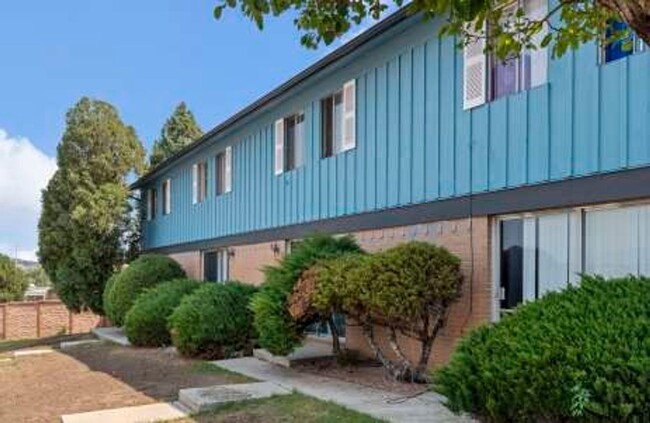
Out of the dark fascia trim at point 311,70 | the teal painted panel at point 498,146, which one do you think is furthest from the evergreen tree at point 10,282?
the teal painted panel at point 498,146

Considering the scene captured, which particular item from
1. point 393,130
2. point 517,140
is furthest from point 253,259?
point 517,140

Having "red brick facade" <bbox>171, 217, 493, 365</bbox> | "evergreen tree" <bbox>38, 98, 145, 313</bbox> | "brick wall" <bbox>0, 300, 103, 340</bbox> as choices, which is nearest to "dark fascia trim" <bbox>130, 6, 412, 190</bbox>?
"red brick facade" <bbox>171, 217, 493, 365</bbox>

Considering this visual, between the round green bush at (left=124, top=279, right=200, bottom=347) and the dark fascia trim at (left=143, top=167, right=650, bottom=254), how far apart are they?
3.62 metres

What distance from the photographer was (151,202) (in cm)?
2750

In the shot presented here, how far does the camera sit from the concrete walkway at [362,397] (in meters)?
7.79

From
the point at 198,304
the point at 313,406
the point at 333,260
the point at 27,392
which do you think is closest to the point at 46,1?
the point at 198,304

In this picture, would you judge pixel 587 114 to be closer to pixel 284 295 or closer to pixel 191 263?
pixel 284 295

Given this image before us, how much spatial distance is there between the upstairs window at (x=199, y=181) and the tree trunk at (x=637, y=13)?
1857 centimetres

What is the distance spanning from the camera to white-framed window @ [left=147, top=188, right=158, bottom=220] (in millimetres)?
26969

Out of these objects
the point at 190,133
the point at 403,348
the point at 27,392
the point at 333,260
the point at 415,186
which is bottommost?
the point at 27,392

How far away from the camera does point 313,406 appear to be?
28.3 ft

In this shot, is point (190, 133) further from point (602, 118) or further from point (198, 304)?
point (602, 118)

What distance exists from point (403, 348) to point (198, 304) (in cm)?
434

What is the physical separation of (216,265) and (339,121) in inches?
329
